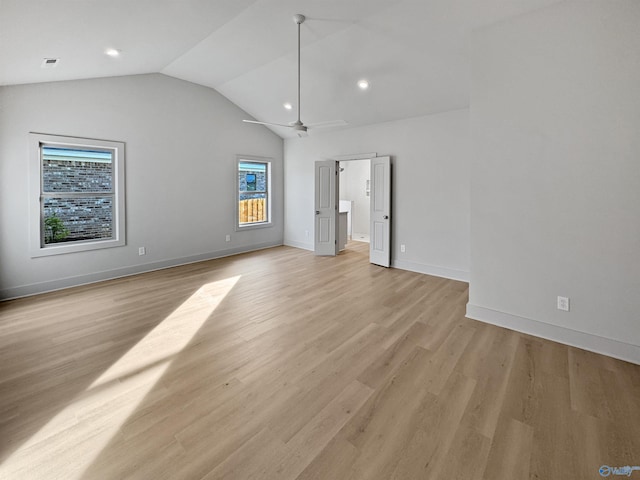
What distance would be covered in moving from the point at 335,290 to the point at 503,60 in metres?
3.28

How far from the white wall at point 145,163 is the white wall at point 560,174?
15.7 feet

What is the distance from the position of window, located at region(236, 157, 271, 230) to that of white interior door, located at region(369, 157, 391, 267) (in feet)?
9.19

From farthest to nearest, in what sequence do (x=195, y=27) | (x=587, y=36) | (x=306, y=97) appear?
(x=306, y=97)
(x=195, y=27)
(x=587, y=36)

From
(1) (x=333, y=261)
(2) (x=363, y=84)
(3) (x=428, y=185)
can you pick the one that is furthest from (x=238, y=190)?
(3) (x=428, y=185)

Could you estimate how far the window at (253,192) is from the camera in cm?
675

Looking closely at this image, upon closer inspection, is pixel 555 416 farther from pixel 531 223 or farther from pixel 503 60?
pixel 503 60

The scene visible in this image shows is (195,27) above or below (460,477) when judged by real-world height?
above

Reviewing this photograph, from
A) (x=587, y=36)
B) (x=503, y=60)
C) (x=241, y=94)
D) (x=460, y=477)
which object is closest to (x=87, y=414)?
(x=460, y=477)

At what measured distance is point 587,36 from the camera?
2.56m

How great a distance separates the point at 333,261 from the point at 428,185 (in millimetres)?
2315

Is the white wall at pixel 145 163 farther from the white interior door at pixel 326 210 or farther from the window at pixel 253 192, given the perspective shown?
the white interior door at pixel 326 210

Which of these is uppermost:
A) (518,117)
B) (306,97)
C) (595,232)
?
(306,97)

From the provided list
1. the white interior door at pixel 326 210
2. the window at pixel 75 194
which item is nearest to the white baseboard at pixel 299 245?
the white interior door at pixel 326 210

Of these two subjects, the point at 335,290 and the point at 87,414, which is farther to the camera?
the point at 335,290
